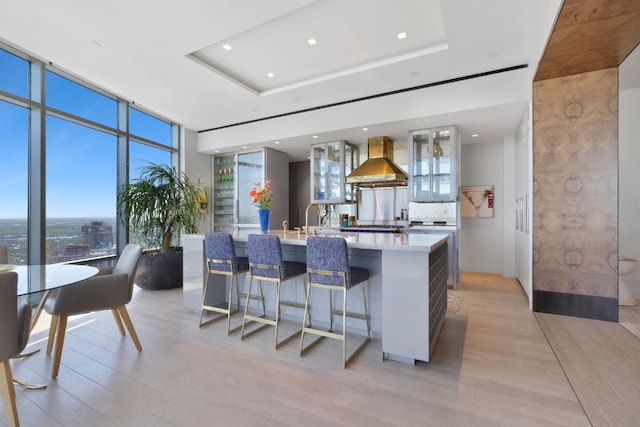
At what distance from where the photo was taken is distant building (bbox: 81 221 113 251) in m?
4.45

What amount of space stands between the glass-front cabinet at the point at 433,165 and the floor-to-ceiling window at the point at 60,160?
15.0 feet

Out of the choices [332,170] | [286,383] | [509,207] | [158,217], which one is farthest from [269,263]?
[509,207]

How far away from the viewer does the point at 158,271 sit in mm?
4516

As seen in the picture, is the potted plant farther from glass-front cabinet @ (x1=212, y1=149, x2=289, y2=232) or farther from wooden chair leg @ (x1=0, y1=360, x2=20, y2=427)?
wooden chair leg @ (x1=0, y1=360, x2=20, y2=427)

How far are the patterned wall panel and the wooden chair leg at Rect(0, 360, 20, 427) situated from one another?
446 cm

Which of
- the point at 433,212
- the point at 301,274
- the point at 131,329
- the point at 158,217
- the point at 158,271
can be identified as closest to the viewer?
the point at 131,329

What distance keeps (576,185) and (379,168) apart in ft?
8.44

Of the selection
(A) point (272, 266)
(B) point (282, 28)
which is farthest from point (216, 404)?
(B) point (282, 28)

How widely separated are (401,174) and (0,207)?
5.35m

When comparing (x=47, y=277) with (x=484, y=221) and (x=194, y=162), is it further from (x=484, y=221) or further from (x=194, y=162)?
(x=484, y=221)

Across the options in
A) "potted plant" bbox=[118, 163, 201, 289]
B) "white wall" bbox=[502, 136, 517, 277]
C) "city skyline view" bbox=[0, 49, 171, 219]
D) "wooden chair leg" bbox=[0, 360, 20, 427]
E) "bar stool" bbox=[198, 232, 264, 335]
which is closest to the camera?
"wooden chair leg" bbox=[0, 360, 20, 427]

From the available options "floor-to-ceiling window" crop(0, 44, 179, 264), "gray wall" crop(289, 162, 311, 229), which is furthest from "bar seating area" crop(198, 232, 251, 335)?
"gray wall" crop(289, 162, 311, 229)

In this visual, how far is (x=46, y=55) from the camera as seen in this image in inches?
130

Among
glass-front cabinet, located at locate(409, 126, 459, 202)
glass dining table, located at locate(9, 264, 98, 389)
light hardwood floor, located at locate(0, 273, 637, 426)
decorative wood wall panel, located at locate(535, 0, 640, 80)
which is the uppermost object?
decorative wood wall panel, located at locate(535, 0, 640, 80)
